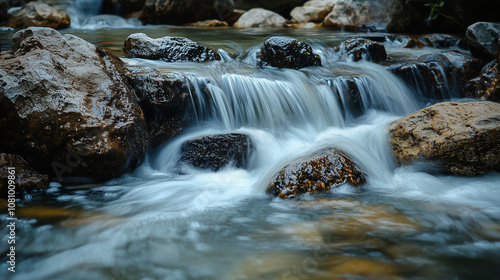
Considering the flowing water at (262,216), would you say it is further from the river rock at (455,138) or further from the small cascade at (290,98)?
the river rock at (455,138)

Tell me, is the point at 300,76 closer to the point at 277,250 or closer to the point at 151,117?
the point at 151,117

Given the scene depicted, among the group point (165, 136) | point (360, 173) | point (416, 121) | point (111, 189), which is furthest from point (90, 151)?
point (416, 121)

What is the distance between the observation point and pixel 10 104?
136 inches

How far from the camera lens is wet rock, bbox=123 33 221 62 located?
5867 millimetres

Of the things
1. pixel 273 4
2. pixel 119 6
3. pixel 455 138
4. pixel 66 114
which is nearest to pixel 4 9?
pixel 119 6

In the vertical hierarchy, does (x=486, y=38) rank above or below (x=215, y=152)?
above

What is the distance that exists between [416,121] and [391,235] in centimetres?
194

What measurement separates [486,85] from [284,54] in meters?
3.36

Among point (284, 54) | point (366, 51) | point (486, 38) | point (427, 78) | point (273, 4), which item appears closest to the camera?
point (284, 54)

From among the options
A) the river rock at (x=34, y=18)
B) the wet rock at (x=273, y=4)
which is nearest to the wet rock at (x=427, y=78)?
the river rock at (x=34, y=18)

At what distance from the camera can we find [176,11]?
12.7 meters

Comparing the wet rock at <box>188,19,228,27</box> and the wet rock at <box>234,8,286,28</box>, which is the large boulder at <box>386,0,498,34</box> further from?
the wet rock at <box>188,19,228,27</box>

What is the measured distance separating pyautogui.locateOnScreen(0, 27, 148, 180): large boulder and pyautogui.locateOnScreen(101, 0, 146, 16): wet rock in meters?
11.7

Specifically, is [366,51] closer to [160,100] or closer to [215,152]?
[215,152]
